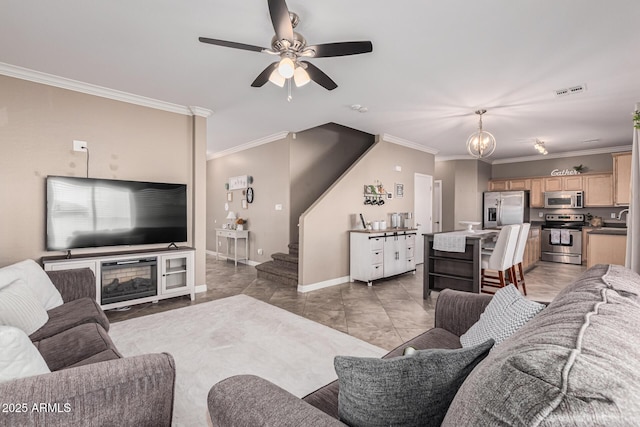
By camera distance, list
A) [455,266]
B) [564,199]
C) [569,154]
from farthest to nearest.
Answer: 1. [569,154]
2. [564,199]
3. [455,266]

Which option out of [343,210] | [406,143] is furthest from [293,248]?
[406,143]

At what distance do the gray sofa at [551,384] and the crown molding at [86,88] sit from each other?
4109mm

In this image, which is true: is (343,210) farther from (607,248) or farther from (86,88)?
(607,248)

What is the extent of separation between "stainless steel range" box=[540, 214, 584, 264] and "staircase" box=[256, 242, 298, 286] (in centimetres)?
621

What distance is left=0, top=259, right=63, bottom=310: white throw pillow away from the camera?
6.78 ft

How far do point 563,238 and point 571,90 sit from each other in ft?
15.9

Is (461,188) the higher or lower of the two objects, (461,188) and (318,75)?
the lower

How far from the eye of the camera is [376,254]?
5.14 metres

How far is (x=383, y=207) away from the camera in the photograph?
614 centimetres

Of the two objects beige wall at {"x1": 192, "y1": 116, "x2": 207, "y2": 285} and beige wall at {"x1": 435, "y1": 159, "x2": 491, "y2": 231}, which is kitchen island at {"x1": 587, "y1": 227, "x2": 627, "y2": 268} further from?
beige wall at {"x1": 192, "y1": 116, "x2": 207, "y2": 285}

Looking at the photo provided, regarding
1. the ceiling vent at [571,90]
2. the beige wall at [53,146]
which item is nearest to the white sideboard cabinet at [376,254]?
the ceiling vent at [571,90]

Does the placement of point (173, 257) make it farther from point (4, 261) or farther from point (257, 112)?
point (257, 112)

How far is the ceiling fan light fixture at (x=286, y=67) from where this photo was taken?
2268mm

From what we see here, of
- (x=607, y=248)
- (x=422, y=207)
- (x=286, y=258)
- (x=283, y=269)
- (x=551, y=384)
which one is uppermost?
(x=422, y=207)
